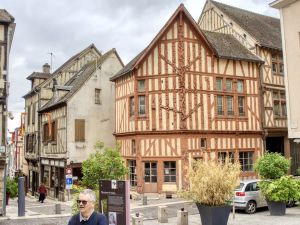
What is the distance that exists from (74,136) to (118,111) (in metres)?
3.42

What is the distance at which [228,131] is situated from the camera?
21.8m

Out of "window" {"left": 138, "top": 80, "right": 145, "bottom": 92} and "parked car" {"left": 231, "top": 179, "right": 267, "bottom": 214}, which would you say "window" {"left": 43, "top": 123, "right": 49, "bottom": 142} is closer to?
"window" {"left": 138, "top": 80, "right": 145, "bottom": 92}

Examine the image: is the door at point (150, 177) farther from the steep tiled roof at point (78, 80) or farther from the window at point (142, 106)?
the steep tiled roof at point (78, 80)

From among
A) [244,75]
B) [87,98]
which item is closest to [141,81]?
[87,98]

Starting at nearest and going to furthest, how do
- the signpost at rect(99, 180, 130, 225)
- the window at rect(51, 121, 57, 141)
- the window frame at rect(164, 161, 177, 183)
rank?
1. the signpost at rect(99, 180, 130, 225)
2. the window frame at rect(164, 161, 177, 183)
3. the window at rect(51, 121, 57, 141)

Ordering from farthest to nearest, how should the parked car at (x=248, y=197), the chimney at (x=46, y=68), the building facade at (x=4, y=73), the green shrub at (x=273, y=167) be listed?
1. the chimney at (x=46, y=68)
2. the building facade at (x=4, y=73)
3. the parked car at (x=248, y=197)
4. the green shrub at (x=273, y=167)

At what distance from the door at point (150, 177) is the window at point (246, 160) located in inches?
218

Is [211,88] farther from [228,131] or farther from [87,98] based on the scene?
[87,98]

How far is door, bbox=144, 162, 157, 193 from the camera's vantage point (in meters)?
20.5

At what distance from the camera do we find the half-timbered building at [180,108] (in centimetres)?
2044

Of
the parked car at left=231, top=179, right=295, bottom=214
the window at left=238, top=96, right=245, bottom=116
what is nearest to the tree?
the parked car at left=231, top=179, right=295, bottom=214

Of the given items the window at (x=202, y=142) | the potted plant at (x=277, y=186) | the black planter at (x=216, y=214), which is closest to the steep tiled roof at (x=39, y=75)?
the window at (x=202, y=142)

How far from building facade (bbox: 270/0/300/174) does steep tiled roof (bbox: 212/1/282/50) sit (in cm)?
1186

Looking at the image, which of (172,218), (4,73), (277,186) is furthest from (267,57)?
(4,73)
